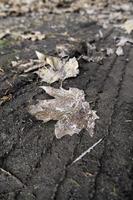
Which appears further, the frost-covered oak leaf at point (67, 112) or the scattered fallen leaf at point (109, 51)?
the scattered fallen leaf at point (109, 51)

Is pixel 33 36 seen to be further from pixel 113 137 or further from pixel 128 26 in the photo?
pixel 113 137

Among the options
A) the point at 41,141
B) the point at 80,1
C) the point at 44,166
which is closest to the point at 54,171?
the point at 44,166

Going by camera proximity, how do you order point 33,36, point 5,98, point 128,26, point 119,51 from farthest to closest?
point 128,26 < point 33,36 < point 119,51 < point 5,98

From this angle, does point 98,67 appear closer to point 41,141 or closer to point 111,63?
point 111,63

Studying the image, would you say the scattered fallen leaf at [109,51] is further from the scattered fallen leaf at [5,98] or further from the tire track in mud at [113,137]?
the scattered fallen leaf at [5,98]

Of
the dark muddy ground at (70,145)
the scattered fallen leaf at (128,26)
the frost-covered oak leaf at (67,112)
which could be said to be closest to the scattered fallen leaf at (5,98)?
the dark muddy ground at (70,145)

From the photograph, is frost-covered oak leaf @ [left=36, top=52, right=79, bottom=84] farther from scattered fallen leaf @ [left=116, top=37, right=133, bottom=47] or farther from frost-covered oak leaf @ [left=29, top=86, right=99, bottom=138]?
scattered fallen leaf @ [left=116, top=37, right=133, bottom=47]

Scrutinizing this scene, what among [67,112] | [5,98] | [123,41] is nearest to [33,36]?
[123,41]

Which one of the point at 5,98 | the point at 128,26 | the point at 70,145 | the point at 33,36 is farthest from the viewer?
the point at 128,26
